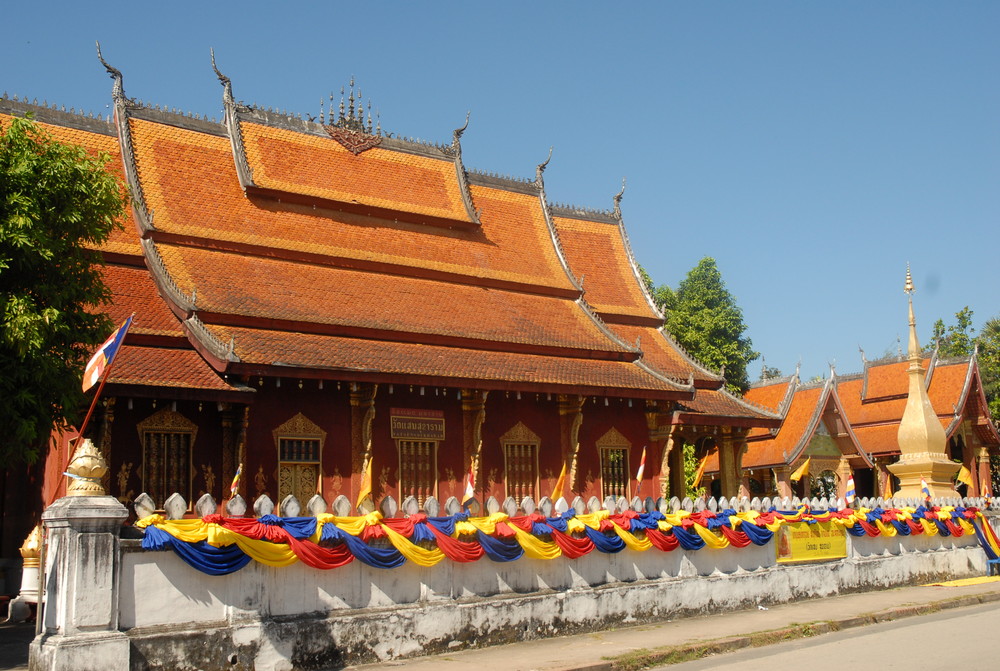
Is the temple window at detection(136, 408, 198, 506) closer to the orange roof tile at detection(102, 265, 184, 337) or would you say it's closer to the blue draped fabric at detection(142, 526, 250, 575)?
the orange roof tile at detection(102, 265, 184, 337)

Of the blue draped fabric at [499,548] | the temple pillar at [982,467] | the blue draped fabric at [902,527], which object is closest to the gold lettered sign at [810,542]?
the blue draped fabric at [902,527]

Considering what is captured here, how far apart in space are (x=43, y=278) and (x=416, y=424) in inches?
331

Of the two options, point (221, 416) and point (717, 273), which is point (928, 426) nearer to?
point (221, 416)

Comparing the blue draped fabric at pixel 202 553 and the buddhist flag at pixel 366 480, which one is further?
the buddhist flag at pixel 366 480

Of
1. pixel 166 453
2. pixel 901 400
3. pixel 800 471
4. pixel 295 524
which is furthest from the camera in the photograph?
pixel 901 400

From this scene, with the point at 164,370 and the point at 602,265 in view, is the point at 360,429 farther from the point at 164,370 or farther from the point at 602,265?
the point at 602,265

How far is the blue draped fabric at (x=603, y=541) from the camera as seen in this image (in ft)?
45.4

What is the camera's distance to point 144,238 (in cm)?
1902

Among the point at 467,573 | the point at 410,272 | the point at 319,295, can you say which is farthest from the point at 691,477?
the point at 467,573

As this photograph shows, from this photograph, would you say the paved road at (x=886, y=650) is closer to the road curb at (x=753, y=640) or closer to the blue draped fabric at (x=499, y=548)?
the road curb at (x=753, y=640)

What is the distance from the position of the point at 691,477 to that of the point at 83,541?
25.7 m

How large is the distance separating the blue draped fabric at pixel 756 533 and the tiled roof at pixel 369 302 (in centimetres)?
641

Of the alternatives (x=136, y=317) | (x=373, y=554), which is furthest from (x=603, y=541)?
(x=136, y=317)

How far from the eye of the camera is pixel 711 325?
1516 inches
